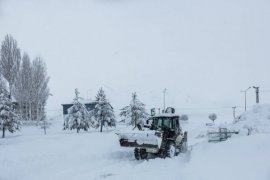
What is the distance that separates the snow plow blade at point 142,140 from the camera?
1906cm

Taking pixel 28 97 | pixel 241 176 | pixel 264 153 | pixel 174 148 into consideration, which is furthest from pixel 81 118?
pixel 241 176

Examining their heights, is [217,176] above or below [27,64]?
below

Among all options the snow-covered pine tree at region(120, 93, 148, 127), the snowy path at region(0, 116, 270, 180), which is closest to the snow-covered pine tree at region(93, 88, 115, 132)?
the snow-covered pine tree at region(120, 93, 148, 127)

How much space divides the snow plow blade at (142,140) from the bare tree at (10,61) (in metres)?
51.8

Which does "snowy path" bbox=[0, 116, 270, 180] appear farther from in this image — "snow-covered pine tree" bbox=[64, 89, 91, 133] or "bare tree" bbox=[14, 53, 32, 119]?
"bare tree" bbox=[14, 53, 32, 119]

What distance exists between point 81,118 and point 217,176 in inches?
1532

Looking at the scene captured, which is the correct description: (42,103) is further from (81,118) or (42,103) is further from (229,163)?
(229,163)

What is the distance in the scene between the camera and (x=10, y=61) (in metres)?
67.0

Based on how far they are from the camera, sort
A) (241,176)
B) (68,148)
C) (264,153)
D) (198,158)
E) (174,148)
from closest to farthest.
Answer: (241,176)
(264,153)
(198,158)
(174,148)
(68,148)

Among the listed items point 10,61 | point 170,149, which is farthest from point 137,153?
point 10,61

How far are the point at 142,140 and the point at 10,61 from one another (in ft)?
176

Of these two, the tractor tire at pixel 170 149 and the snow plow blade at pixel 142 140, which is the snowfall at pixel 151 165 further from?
the snow plow blade at pixel 142 140

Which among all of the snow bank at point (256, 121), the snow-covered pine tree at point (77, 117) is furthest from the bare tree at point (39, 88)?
the snow bank at point (256, 121)

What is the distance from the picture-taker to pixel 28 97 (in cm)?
6912
